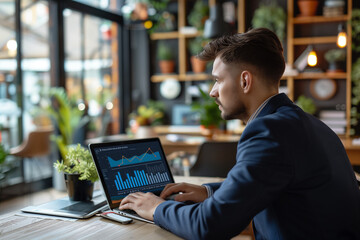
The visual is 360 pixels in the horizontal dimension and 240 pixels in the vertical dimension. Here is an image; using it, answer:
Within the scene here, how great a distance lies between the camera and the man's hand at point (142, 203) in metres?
1.38

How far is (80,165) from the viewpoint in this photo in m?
1.64

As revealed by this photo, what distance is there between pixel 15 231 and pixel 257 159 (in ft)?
2.68

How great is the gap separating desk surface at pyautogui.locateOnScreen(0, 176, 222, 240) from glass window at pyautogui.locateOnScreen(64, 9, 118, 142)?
13.6 feet

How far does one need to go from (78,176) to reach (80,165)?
5 centimetres

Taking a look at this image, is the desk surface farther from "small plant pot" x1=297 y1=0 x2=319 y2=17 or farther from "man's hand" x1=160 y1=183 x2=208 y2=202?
"small plant pot" x1=297 y1=0 x2=319 y2=17

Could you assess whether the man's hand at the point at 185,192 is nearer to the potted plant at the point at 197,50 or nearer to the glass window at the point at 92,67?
the glass window at the point at 92,67

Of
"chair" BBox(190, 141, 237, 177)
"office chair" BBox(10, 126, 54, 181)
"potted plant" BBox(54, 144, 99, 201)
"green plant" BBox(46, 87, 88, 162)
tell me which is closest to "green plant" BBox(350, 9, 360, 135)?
"chair" BBox(190, 141, 237, 177)

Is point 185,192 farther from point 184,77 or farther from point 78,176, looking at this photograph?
point 184,77

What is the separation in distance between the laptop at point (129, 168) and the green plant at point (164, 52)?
508cm

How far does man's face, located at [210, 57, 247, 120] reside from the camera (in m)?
1.39

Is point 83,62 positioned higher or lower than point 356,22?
lower

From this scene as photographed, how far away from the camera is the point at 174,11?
22.1 ft

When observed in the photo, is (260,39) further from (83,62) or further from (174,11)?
(174,11)

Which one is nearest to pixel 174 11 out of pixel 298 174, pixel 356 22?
pixel 356 22
